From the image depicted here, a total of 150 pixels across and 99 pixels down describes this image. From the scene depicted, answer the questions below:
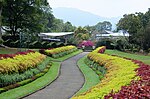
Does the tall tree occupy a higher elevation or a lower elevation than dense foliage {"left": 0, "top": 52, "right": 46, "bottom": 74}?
higher

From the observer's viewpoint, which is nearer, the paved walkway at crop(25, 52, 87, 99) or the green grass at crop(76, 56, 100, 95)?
the paved walkway at crop(25, 52, 87, 99)

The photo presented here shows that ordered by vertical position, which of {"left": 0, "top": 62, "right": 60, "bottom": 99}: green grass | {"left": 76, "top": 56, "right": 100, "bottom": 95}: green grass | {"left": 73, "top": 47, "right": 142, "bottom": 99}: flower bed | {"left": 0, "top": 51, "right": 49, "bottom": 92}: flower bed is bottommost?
{"left": 76, "top": 56, "right": 100, "bottom": 95}: green grass

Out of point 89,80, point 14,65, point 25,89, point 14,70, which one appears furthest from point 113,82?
point 89,80

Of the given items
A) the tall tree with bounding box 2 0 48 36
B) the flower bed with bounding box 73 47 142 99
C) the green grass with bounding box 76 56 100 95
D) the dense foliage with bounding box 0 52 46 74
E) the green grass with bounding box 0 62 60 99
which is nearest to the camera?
the flower bed with bounding box 73 47 142 99

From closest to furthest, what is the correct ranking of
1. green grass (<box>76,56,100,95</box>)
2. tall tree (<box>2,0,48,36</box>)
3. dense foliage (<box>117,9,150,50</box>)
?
green grass (<box>76,56,100,95</box>), tall tree (<box>2,0,48,36</box>), dense foliage (<box>117,9,150,50</box>)

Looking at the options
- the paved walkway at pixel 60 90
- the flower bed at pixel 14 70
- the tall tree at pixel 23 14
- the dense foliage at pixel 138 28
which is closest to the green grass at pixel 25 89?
the paved walkway at pixel 60 90

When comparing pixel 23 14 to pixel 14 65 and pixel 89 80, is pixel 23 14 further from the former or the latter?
pixel 14 65

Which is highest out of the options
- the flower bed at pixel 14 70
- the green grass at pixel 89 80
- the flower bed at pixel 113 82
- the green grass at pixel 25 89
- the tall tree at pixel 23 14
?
the tall tree at pixel 23 14

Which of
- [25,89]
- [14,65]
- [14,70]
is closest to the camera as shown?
[25,89]

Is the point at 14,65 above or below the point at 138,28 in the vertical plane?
below

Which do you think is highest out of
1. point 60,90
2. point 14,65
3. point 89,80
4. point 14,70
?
point 14,65

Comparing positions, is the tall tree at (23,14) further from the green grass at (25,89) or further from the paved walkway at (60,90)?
the green grass at (25,89)

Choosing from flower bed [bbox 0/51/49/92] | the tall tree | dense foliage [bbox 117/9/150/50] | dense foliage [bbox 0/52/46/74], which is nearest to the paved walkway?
flower bed [bbox 0/51/49/92]

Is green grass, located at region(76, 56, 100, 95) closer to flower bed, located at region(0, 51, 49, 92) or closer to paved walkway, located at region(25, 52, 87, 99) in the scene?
paved walkway, located at region(25, 52, 87, 99)
